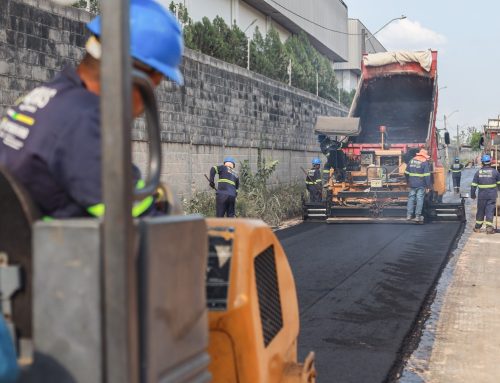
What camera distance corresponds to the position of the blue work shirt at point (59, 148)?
1664mm

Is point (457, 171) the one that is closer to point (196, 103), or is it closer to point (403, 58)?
point (403, 58)

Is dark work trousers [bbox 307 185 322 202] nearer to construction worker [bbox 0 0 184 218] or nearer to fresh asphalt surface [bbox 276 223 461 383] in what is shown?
fresh asphalt surface [bbox 276 223 461 383]

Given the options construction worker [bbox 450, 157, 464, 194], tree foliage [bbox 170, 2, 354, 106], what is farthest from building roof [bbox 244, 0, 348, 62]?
construction worker [bbox 450, 157, 464, 194]

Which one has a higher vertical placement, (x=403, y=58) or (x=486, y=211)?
(x=403, y=58)

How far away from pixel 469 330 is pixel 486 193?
371 inches

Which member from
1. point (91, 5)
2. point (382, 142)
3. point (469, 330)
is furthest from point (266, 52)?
point (469, 330)

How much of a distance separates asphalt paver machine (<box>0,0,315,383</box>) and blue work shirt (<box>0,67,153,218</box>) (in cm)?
12

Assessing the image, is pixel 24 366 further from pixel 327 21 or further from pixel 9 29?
pixel 327 21

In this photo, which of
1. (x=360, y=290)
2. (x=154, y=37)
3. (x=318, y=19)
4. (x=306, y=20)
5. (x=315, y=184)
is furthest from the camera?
(x=318, y=19)

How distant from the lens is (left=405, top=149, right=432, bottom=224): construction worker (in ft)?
51.9

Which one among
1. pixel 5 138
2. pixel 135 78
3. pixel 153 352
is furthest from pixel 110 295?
pixel 5 138

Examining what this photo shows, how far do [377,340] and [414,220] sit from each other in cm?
1033

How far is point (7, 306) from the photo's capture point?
5.25 ft

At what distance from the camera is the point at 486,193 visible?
15.2 metres
